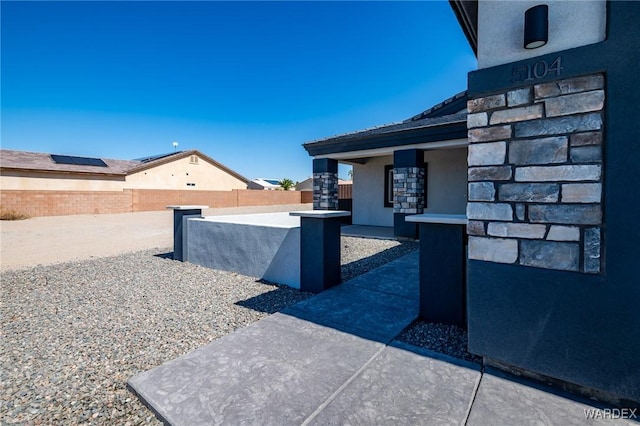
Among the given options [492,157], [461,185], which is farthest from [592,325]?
[461,185]

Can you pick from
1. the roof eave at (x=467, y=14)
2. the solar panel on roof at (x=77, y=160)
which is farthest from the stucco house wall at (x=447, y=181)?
the solar panel on roof at (x=77, y=160)

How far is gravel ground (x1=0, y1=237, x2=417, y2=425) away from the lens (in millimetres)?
2148

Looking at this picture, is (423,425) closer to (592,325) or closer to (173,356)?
(592,325)

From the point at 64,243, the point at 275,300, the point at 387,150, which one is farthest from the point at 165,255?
the point at 387,150

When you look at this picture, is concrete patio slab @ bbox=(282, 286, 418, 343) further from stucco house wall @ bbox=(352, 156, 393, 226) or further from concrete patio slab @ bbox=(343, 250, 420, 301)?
stucco house wall @ bbox=(352, 156, 393, 226)

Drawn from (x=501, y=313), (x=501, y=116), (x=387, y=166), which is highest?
(x=387, y=166)

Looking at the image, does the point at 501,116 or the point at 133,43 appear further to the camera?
the point at 133,43

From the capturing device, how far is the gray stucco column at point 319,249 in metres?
4.45

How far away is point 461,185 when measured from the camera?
34.9 feet

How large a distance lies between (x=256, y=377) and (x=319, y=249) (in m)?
2.36

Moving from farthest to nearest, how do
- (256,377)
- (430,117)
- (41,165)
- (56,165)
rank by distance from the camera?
(56,165)
(41,165)
(430,117)
(256,377)

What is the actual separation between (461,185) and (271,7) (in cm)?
884

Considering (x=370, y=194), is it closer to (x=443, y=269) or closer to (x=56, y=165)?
(x=443, y=269)

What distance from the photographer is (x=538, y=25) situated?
2.11m
